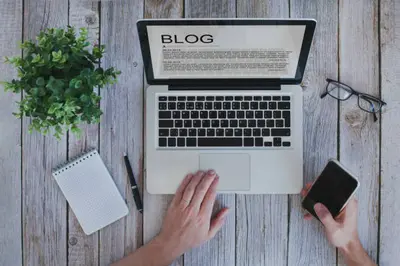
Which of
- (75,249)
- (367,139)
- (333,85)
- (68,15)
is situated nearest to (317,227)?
(367,139)

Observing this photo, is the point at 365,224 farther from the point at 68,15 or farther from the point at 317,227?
the point at 68,15

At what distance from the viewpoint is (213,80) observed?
2.95ft

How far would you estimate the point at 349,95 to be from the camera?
960mm

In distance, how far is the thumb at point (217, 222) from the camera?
945 millimetres

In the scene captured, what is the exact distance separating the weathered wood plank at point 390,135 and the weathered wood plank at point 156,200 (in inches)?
20.0

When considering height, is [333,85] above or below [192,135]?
above

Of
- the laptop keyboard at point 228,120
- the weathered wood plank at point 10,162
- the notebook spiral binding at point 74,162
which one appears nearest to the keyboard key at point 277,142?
the laptop keyboard at point 228,120

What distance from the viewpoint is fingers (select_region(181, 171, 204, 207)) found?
0.92 metres

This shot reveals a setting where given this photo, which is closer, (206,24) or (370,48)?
(206,24)

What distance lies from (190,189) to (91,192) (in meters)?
0.25

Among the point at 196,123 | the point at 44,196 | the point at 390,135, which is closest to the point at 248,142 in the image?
the point at 196,123

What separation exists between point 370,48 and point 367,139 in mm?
226

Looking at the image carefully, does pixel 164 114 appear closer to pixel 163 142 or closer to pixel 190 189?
pixel 163 142

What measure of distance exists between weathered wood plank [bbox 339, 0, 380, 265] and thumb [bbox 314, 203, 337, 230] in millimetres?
107
